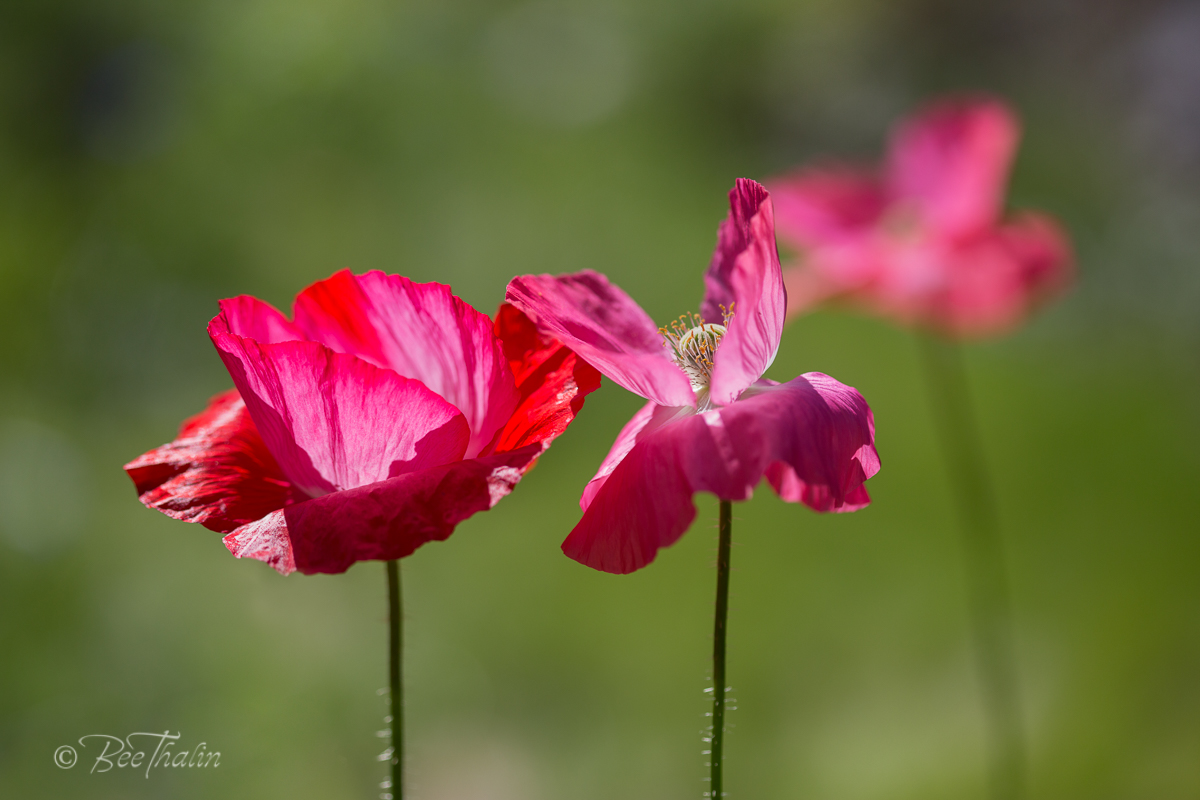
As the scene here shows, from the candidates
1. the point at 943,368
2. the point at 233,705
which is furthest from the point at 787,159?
the point at 233,705

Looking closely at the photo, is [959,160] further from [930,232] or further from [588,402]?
[588,402]

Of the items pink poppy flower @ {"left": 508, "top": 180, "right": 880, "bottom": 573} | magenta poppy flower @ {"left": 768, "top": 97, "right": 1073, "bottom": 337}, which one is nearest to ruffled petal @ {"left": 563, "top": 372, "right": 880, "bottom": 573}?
pink poppy flower @ {"left": 508, "top": 180, "right": 880, "bottom": 573}

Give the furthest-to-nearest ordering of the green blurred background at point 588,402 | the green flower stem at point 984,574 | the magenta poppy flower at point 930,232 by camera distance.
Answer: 1. the green blurred background at point 588,402
2. the green flower stem at point 984,574
3. the magenta poppy flower at point 930,232

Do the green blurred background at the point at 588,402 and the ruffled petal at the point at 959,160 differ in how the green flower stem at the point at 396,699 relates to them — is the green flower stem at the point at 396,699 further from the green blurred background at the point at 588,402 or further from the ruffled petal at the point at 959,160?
the green blurred background at the point at 588,402

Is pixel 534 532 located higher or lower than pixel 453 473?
lower

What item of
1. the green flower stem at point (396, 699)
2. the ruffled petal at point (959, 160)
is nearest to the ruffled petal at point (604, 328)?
the green flower stem at point (396, 699)

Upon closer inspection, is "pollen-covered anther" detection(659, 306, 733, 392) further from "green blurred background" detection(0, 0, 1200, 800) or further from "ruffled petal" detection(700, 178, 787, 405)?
"green blurred background" detection(0, 0, 1200, 800)

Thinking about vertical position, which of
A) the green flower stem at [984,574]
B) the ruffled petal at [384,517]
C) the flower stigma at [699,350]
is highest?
the flower stigma at [699,350]

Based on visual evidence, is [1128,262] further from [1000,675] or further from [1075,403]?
[1000,675]
